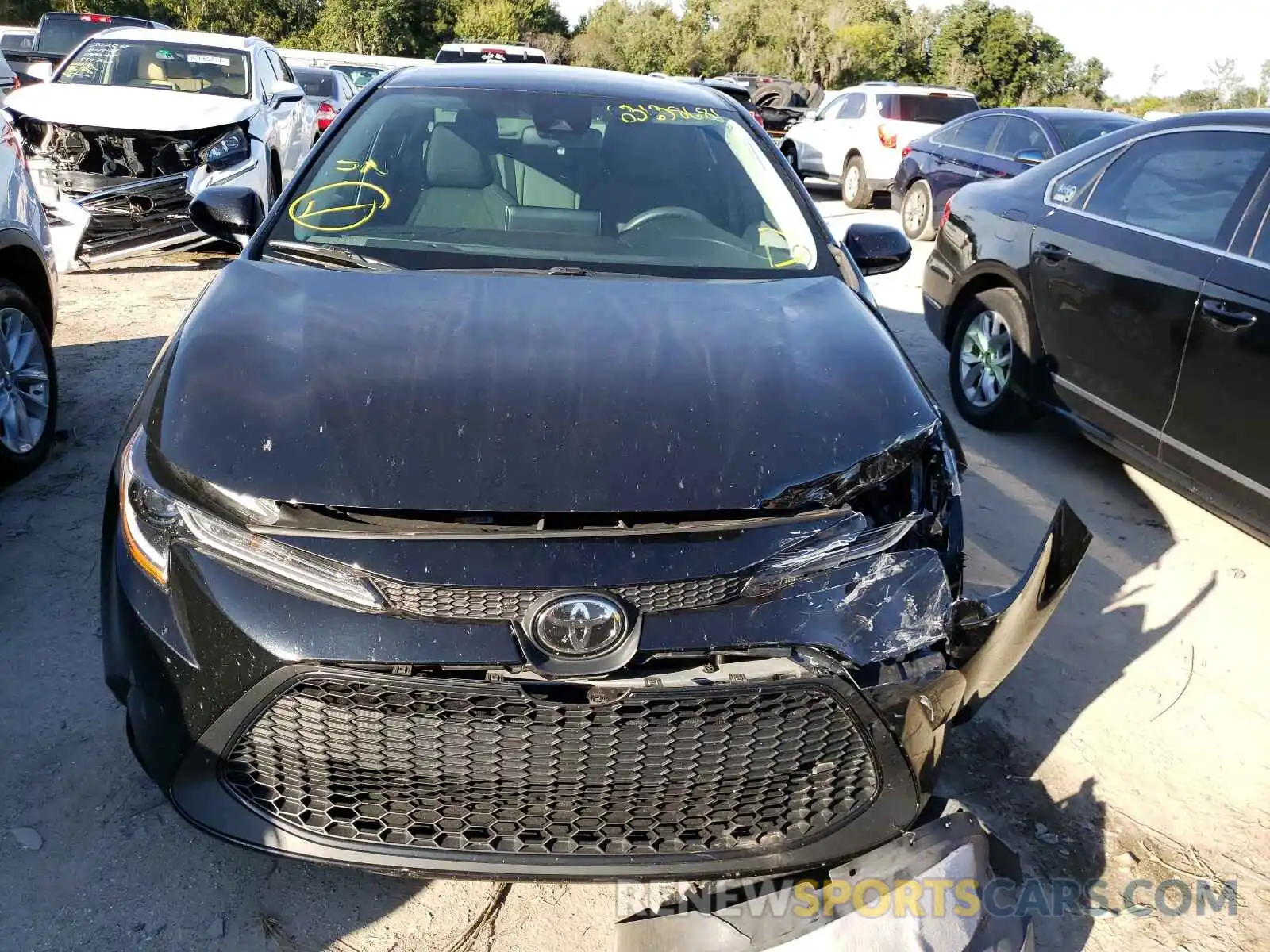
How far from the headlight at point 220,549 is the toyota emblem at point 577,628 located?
0.29 m

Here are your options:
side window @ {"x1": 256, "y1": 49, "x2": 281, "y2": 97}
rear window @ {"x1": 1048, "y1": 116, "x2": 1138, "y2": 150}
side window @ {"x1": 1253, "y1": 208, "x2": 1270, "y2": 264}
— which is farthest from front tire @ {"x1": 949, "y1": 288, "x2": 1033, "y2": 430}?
side window @ {"x1": 256, "y1": 49, "x2": 281, "y2": 97}

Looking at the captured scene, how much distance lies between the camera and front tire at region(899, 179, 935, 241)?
33.3 feet

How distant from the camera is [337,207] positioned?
296 centimetres

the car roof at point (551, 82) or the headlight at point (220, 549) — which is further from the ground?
the car roof at point (551, 82)

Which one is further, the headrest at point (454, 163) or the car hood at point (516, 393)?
the headrest at point (454, 163)

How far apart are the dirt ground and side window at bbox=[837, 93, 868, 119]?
961cm

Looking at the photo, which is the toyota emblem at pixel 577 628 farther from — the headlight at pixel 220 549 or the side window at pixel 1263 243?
the side window at pixel 1263 243

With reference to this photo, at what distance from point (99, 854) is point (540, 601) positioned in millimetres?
1375

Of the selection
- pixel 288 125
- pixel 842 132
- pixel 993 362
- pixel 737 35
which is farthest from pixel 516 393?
pixel 737 35

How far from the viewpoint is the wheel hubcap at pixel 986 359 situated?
498 centimetres

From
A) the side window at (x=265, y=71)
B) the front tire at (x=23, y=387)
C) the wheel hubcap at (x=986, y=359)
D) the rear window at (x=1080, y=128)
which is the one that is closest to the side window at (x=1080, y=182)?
the wheel hubcap at (x=986, y=359)

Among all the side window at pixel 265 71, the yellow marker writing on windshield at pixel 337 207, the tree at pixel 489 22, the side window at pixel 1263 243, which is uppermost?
the side window at pixel 1263 243

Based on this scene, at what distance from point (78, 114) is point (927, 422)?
6912 mm

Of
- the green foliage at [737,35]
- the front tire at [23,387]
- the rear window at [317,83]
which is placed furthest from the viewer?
the green foliage at [737,35]
